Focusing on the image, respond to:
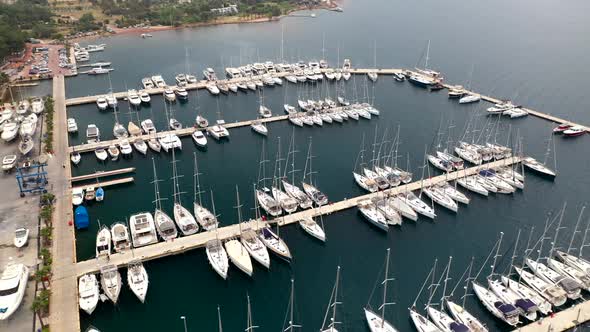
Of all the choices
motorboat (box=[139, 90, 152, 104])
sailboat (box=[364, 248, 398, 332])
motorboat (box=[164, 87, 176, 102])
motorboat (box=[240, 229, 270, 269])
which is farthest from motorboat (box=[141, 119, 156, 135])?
sailboat (box=[364, 248, 398, 332])

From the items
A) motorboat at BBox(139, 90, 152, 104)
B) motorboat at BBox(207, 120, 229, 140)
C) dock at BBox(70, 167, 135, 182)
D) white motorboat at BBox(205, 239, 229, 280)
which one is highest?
motorboat at BBox(139, 90, 152, 104)

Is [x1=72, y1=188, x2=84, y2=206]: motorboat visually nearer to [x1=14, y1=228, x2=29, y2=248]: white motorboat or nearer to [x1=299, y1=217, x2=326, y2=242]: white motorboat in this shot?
[x1=14, y1=228, x2=29, y2=248]: white motorboat

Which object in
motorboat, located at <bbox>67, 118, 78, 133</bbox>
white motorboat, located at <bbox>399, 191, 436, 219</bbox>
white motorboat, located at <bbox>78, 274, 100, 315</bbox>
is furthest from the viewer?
motorboat, located at <bbox>67, 118, 78, 133</bbox>

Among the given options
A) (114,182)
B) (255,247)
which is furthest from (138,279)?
(114,182)

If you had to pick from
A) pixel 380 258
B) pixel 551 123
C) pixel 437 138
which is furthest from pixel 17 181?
pixel 551 123

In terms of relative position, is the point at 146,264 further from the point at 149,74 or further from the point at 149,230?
the point at 149,74

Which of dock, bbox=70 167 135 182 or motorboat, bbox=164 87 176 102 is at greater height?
motorboat, bbox=164 87 176 102

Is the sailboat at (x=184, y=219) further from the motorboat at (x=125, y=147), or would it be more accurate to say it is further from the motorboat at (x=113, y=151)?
the motorboat at (x=113, y=151)
